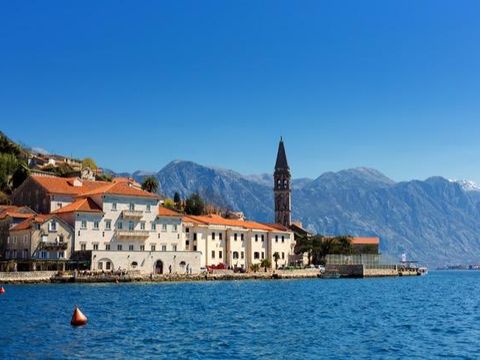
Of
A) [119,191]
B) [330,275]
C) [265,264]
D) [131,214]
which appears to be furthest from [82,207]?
[330,275]

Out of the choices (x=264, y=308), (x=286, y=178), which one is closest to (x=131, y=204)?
(x=264, y=308)

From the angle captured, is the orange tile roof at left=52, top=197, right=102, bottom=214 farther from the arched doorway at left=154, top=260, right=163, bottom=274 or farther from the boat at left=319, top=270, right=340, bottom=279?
the boat at left=319, top=270, right=340, bottom=279

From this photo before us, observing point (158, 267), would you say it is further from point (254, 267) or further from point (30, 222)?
point (254, 267)

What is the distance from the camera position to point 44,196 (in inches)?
3844

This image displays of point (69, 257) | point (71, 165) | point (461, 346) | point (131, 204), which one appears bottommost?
point (461, 346)

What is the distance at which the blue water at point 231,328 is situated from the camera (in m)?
30.0

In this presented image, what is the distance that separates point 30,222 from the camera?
85.7 meters

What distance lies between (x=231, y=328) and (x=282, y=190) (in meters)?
127

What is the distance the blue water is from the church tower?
103419 millimetres

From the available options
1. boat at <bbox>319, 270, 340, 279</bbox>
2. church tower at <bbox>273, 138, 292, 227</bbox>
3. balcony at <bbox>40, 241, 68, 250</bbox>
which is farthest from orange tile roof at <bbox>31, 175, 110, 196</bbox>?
church tower at <bbox>273, 138, 292, 227</bbox>

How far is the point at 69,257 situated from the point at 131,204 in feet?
40.1

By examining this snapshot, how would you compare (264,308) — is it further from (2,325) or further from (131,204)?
(131,204)

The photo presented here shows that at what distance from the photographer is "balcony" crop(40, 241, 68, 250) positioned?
8460 cm

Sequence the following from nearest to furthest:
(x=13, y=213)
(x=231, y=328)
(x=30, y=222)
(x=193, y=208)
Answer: (x=231, y=328)
(x=30, y=222)
(x=13, y=213)
(x=193, y=208)
